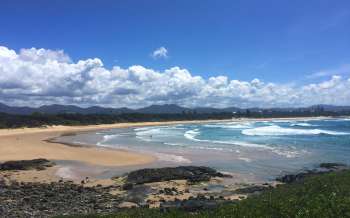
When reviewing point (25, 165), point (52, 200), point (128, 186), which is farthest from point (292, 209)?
point (25, 165)

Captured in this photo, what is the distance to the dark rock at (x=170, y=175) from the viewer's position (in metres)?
22.8

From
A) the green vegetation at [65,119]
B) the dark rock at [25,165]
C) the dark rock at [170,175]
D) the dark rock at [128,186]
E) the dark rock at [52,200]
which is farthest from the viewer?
the green vegetation at [65,119]

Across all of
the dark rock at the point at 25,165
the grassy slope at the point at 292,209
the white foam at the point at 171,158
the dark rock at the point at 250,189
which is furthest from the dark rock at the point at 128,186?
the white foam at the point at 171,158

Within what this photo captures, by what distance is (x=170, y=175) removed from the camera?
2369 centimetres

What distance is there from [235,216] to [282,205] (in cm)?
160

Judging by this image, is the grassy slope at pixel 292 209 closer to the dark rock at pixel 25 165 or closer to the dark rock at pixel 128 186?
the dark rock at pixel 128 186

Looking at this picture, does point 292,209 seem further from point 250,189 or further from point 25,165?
point 25,165

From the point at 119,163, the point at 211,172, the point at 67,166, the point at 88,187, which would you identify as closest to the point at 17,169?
the point at 67,166

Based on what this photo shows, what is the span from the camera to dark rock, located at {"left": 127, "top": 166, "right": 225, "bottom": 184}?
22844 millimetres

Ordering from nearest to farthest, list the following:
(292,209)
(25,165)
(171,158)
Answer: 1. (292,209)
2. (25,165)
3. (171,158)

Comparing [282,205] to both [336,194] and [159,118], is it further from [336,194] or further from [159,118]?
[159,118]

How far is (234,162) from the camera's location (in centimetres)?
3122

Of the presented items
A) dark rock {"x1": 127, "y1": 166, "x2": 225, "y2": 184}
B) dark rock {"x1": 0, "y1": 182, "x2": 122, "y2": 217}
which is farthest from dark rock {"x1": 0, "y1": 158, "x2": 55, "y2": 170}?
dark rock {"x1": 127, "y1": 166, "x2": 225, "y2": 184}

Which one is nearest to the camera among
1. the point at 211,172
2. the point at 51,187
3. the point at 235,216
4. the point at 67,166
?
the point at 235,216
